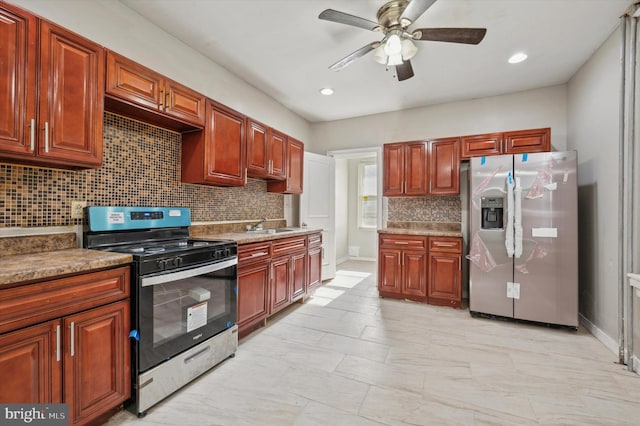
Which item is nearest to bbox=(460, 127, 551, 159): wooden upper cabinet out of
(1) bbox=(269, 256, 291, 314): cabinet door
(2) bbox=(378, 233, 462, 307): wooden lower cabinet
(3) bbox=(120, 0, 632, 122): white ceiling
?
(3) bbox=(120, 0, 632, 122): white ceiling

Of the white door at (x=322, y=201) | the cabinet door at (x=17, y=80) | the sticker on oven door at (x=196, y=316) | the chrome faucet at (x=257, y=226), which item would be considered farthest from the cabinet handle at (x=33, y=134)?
the white door at (x=322, y=201)

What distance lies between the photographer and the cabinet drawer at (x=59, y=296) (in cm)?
117

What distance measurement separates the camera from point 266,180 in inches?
151

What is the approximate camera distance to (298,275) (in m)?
3.40

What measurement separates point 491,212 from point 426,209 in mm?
1066

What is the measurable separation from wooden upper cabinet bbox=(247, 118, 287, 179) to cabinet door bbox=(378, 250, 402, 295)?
1.80m

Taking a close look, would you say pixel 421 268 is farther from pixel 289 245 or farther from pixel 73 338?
pixel 73 338

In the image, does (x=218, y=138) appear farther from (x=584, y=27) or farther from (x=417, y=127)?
(x=584, y=27)

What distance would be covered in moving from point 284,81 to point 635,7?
3.17 m

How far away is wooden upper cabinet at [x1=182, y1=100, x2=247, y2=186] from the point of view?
101 inches

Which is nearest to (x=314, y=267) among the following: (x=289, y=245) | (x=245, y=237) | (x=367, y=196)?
(x=289, y=245)

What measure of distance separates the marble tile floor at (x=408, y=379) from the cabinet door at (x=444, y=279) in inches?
18.3

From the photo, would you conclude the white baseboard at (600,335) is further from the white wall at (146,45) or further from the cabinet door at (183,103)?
the white wall at (146,45)

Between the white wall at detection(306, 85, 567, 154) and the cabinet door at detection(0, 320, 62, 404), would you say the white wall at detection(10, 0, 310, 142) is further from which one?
the cabinet door at detection(0, 320, 62, 404)
